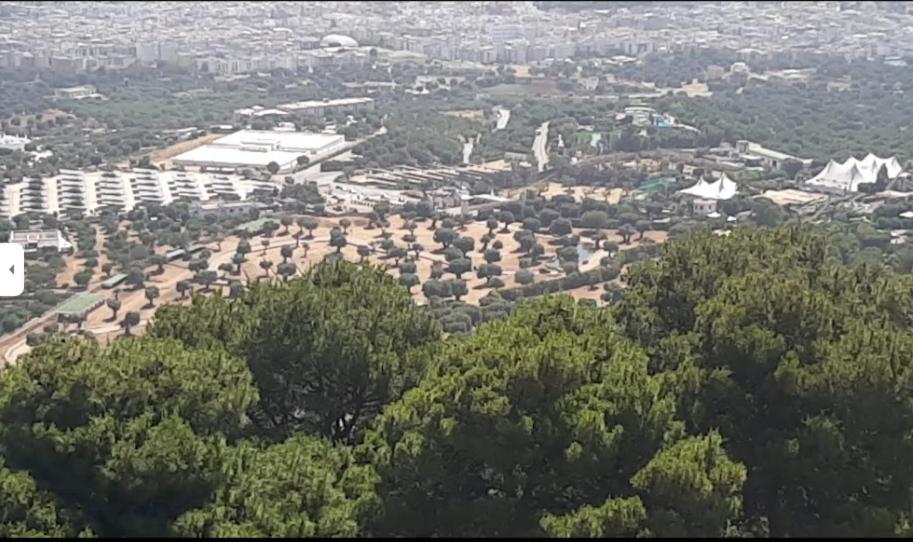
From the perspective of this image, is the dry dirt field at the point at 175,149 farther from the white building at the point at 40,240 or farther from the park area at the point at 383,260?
the white building at the point at 40,240

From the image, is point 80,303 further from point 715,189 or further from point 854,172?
point 854,172

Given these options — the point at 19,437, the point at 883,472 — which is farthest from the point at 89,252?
the point at 883,472

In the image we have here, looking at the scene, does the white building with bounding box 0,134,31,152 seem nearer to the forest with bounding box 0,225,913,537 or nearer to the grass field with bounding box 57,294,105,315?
the grass field with bounding box 57,294,105,315

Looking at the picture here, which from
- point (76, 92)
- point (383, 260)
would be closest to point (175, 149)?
point (76, 92)

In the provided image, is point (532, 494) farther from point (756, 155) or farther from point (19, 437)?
point (756, 155)

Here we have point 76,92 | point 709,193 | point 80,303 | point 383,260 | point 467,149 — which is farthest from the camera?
point 76,92

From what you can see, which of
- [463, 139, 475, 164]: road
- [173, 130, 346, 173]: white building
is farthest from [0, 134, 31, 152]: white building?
[463, 139, 475, 164]: road
